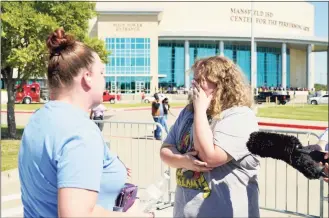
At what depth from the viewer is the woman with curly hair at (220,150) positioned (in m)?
2.64

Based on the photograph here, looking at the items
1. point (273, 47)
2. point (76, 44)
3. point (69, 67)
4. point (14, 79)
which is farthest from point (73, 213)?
point (273, 47)

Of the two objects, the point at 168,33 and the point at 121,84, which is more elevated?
the point at 168,33

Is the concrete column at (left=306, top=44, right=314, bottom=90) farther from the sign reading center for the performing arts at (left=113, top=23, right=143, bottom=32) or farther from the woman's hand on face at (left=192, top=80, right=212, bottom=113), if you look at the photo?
the woman's hand on face at (left=192, top=80, right=212, bottom=113)

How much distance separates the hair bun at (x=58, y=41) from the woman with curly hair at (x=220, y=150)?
1018mm

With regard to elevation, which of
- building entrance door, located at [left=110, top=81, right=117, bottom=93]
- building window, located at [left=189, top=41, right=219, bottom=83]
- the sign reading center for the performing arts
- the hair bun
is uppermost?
the sign reading center for the performing arts

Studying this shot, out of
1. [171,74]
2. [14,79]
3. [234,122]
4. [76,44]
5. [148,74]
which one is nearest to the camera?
[76,44]

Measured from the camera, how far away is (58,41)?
1.91 meters

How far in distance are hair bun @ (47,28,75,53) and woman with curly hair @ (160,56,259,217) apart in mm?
1018

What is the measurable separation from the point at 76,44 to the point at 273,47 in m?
89.6

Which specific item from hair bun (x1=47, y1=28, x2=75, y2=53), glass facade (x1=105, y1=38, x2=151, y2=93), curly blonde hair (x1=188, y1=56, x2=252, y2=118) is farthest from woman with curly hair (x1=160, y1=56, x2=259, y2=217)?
glass facade (x1=105, y1=38, x2=151, y2=93)

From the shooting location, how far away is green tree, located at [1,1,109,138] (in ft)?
46.3

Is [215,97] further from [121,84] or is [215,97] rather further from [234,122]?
[121,84]

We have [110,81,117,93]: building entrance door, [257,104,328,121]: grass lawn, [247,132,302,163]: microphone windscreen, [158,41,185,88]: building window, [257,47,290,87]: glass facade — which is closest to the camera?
[247,132,302,163]: microphone windscreen

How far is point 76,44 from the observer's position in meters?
1.90
